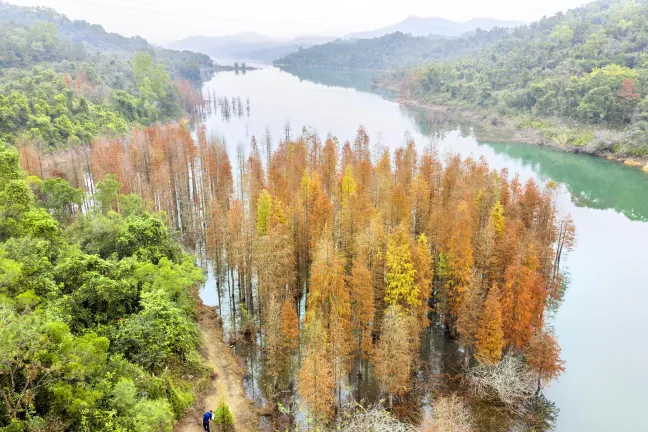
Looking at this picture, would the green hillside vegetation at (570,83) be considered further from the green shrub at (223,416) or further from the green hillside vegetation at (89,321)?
the green shrub at (223,416)

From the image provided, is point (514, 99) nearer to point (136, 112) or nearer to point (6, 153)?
point (136, 112)

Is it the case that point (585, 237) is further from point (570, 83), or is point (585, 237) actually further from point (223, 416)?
point (570, 83)

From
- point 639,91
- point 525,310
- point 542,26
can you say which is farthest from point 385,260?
point 542,26

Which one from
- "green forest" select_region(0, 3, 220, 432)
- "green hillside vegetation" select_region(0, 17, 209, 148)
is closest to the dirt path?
"green forest" select_region(0, 3, 220, 432)

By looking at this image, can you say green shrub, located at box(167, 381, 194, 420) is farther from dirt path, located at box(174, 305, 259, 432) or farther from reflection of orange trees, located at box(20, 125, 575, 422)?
reflection of orange trees, located at box(20, 125, 575, 422)

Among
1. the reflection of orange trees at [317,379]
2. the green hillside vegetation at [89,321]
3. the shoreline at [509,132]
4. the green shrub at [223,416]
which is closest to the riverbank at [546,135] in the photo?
the shoreline at [509,132]

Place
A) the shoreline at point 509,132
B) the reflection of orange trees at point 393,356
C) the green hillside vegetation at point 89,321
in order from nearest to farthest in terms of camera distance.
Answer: the green hillside vegetation at point 89,321, the reflection of orange trees at point 393,356, the shoreline at point 509,132

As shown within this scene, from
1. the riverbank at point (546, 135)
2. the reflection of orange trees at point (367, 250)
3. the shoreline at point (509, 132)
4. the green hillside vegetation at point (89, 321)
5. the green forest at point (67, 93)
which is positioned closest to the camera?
the green hillside vegetation at point (89, 321)
